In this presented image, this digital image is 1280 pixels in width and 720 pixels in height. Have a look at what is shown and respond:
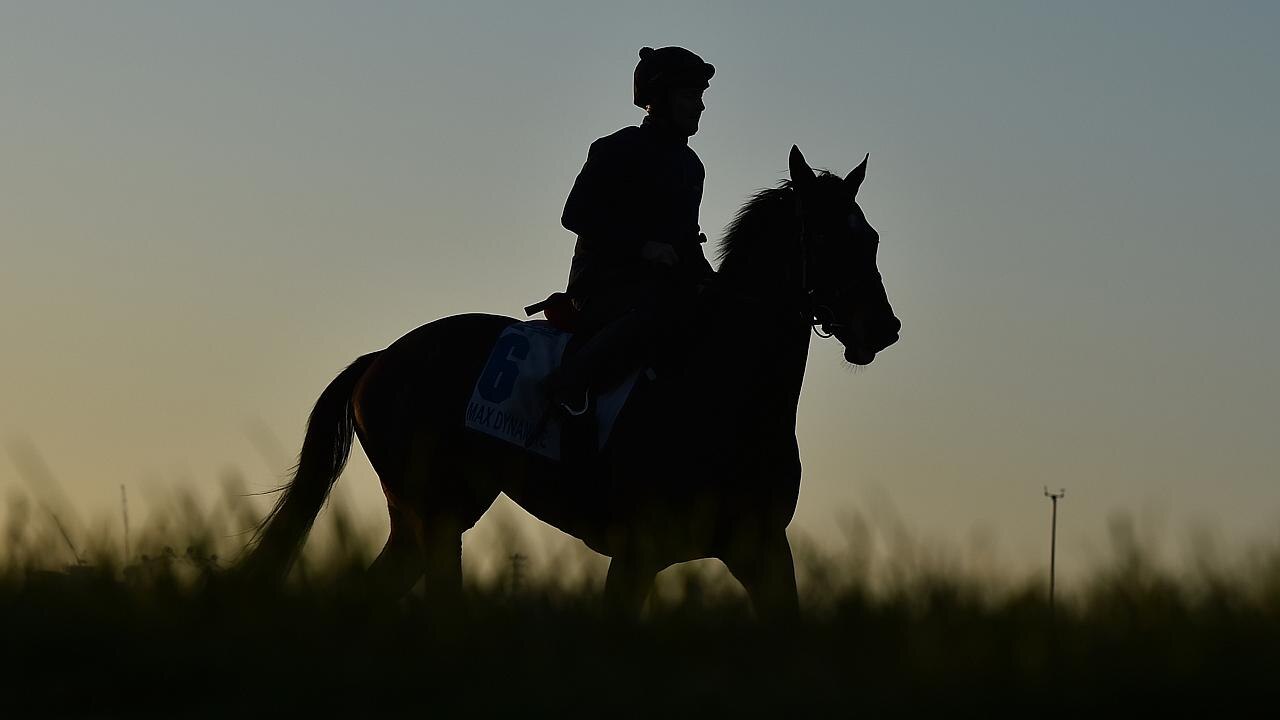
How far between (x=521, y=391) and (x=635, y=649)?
15.2ft

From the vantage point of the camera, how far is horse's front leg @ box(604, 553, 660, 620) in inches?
230

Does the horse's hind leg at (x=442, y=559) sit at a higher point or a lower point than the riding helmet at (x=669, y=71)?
lower

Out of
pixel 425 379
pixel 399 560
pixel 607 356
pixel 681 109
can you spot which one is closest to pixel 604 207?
pixel 681 109

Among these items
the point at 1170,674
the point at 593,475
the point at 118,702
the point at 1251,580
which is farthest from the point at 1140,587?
the point at 593,475

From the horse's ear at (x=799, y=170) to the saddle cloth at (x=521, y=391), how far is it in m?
1.59

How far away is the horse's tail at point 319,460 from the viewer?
10469 mm

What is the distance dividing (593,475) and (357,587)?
3627mm

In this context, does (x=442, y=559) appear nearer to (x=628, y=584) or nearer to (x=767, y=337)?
(x=628, y=584)

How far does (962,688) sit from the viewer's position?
4676 millimetres

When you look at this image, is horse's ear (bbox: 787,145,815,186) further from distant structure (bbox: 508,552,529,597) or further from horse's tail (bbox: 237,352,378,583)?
distant structure (bbox: 508,552,529,597)

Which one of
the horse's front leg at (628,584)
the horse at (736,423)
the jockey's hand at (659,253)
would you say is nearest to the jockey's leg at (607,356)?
the horse at (736,423)

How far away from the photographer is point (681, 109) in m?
9.72

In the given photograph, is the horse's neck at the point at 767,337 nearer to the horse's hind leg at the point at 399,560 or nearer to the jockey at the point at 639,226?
the jockey at the point at 639,226

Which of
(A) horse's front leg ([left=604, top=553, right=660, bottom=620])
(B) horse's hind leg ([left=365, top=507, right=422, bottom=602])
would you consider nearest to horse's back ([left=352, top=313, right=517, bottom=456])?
(B) horse's hind leg ([left=365, top=507, right=422, bottom=602])
